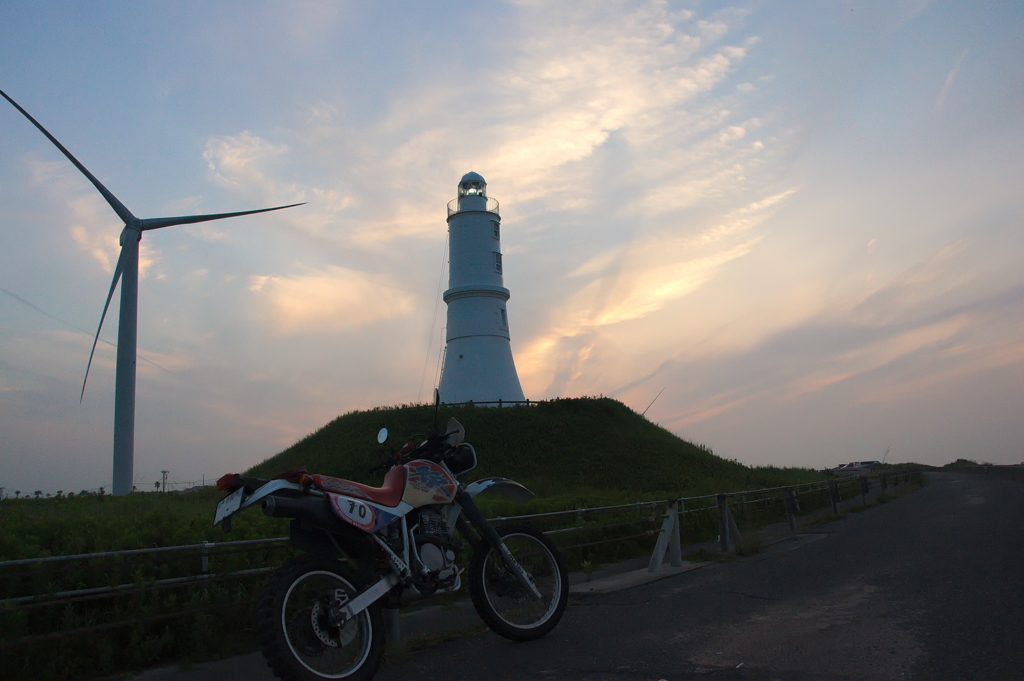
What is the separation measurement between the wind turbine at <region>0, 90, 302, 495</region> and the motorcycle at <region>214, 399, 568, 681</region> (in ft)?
55.5

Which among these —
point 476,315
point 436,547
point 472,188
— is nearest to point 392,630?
point 436,547

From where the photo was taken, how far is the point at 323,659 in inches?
184

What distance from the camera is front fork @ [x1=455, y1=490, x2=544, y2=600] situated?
600cm

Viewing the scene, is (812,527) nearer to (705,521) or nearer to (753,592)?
(705,521)

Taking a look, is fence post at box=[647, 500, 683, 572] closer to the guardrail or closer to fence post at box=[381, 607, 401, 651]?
the guardrail

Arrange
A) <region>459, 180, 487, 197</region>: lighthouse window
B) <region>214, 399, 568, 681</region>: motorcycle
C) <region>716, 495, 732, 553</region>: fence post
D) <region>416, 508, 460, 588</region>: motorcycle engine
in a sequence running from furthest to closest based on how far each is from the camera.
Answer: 1. <region>459, 180, 487, 197</region>: lighthouse window
2. <region>716, 495, 732, 553</region>: fence post
3. <region>416, 508, 460, 588</region>: motorcycle engine
4. <region>214, 399, 568, 681</region>: motorcycle

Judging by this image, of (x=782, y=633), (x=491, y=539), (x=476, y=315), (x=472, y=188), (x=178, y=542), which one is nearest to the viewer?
(x=782, y=633)

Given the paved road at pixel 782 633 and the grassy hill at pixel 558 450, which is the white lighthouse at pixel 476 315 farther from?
the paved road at pixel 782 633

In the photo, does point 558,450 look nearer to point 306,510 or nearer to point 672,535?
point 672,535

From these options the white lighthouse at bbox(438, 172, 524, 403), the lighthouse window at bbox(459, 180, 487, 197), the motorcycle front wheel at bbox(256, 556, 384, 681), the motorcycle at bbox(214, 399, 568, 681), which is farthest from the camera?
the lighthouse window at bbox(459, 180, 487, 197)

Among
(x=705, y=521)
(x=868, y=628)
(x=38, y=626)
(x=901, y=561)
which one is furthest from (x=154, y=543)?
(x=705, y=521)

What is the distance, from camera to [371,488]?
5293 mm

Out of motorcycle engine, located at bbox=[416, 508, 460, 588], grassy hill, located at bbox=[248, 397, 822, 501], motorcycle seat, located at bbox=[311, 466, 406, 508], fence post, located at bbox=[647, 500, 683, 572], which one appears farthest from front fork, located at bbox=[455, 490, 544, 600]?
grassy hill, located at bbox=[248, 397, 822, 501]

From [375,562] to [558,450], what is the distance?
34.8 m
